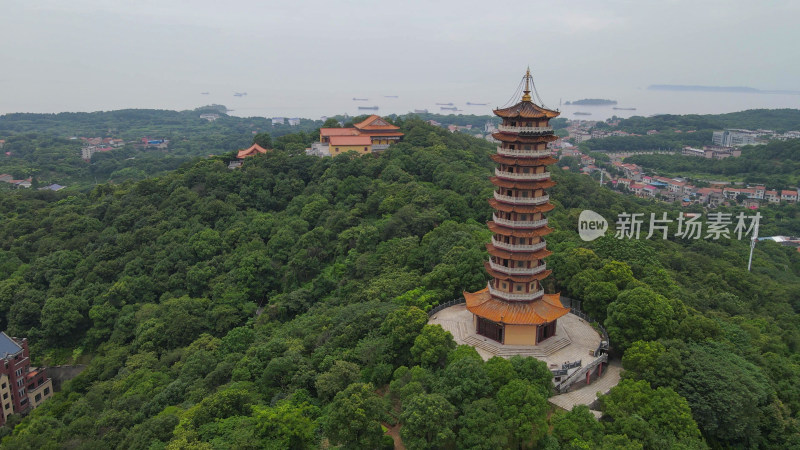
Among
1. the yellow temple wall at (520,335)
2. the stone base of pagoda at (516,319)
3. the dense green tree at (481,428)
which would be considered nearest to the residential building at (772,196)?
Answer: the stone base of pagoda at (516,319)

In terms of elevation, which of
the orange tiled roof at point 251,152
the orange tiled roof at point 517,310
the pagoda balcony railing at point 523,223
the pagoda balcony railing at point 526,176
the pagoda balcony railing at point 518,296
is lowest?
the orange tiled roof at point 517,310

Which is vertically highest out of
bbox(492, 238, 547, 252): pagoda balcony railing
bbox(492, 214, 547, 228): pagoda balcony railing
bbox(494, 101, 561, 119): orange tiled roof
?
bbox(494, 101, 561, 119): orange tiled roof

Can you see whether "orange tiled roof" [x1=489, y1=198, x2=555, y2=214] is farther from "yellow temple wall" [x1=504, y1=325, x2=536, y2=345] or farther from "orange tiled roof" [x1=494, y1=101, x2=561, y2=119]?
"yellow temple wall" [x1=504, y1=325, x2=536, y2=345]

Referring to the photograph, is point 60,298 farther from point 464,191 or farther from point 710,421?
point 710,421

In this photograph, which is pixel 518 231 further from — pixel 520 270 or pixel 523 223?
pixel 520 270

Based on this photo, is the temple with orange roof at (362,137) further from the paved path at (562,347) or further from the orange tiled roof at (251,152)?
the paved path at (562,347)

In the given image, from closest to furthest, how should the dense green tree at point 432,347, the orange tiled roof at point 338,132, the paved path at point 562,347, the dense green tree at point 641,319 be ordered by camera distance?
the paved path at point 562,347, the dense green tree at point 432,347, the dense green tree at point 641,319, the orange tiled roof at point 338,132

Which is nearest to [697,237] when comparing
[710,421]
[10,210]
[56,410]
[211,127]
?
[710,421]

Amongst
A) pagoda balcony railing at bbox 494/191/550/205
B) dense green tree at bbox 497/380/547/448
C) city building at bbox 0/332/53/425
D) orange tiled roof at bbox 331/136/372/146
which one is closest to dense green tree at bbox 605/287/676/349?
A: pagoda balcony railing at bbox 494/191/550/205
